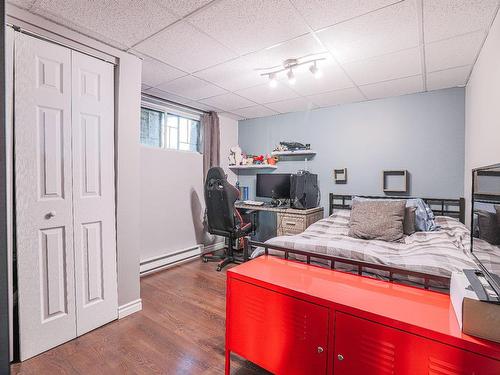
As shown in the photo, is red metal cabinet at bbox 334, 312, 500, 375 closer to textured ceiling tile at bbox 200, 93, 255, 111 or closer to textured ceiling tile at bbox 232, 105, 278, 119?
textured ceiling tile at bbox 200, 93, 255, 111

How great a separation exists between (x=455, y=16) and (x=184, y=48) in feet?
6.30

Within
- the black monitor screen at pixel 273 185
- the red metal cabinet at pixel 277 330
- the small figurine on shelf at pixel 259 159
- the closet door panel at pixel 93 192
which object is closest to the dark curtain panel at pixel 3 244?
the red metal cabinet at pixel 277 330

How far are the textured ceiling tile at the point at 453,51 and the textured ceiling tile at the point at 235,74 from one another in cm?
146

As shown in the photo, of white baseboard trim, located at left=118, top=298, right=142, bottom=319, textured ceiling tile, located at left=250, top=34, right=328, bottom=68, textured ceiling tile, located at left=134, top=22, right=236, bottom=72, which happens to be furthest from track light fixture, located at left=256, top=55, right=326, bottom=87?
white baseboard trim, located at left=118, top=298, right=142, bottom=319

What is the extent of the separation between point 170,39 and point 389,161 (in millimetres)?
2912

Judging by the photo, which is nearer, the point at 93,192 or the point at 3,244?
the point at 3,244

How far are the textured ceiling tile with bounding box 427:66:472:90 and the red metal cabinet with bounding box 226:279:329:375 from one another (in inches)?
106

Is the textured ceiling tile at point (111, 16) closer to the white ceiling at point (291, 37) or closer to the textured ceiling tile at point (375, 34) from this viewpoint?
the white ceiling at point (291, 37)

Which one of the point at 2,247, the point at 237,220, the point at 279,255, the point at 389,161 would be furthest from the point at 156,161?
the point at 389,161

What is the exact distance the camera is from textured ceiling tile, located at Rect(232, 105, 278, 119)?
3975 millimetres

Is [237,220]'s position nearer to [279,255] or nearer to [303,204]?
[303,204]

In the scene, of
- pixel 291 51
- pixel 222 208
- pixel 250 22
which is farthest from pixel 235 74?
pixel 222 208

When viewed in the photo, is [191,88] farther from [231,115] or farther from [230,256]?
[230,256]

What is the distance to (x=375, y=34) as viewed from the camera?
190 centimetres
